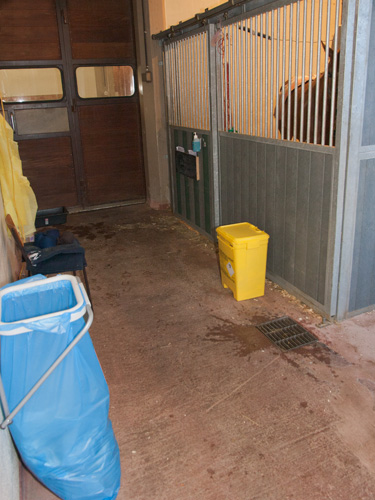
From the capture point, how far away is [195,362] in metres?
2.62

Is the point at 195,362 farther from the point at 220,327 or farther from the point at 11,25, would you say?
the point at 11,25

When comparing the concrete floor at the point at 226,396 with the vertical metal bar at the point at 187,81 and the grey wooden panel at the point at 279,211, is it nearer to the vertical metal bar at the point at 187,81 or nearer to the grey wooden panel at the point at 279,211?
the grey wooden panel at the point at 279,211

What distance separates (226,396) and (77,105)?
15.2 ft

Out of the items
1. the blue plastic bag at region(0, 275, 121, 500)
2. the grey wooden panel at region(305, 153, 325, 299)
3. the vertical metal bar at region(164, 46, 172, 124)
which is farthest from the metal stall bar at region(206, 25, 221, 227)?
the blue plastic bag at region(0, 275, 121, 500)

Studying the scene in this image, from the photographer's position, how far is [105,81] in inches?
229

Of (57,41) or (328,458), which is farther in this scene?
(57,41)

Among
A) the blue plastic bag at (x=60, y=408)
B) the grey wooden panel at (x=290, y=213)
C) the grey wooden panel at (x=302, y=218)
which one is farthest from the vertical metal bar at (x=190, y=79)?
the blue plastic bag at (x=60, y=408)

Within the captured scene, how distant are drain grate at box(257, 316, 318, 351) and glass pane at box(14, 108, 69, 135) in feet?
13.5

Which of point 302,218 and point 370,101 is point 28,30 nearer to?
point 302,218

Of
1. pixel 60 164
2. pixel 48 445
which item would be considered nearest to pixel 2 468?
pixel 48 445

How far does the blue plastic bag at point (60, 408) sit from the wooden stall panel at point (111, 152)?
180 inches

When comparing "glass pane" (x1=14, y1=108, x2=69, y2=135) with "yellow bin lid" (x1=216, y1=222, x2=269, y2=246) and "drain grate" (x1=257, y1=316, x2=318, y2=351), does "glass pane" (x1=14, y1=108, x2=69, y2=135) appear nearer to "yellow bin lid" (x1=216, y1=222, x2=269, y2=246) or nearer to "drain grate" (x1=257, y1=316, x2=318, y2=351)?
"yellow bin lid" (x1=216, y1=222, x2=269, y2=246)

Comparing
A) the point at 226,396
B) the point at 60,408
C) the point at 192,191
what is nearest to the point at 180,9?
the point at 192,191

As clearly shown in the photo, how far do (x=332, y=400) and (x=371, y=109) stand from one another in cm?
167
